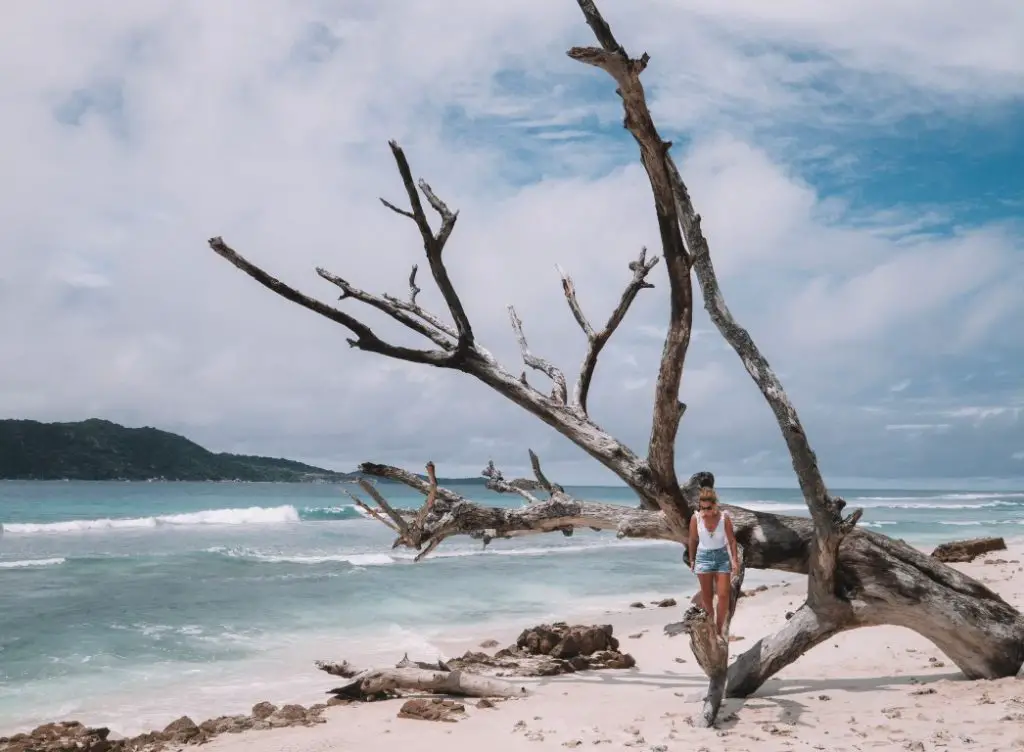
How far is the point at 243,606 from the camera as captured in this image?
13750 mm

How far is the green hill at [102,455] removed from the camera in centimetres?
9406

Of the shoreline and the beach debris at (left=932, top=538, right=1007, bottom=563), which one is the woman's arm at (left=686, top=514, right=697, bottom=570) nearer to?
the shoreline

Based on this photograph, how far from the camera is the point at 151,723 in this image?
7422 mm

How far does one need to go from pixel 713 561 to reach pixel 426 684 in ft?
8.42

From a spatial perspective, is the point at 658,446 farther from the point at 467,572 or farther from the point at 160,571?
the point at 160,571

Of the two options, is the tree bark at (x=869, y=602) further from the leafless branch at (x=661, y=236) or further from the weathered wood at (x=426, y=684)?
the weathered wood at (x=426, y=684)

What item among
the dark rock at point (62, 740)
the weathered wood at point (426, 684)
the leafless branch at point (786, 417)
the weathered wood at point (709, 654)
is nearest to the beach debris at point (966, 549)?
the leafless branch at point (786, 417)

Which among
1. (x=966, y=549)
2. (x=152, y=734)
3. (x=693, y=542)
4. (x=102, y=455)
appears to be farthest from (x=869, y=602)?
(x=102, y=455)

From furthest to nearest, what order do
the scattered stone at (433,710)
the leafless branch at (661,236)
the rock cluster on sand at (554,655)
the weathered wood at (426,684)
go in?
1. the rock cluster on sand at (554,655)
2. the weathered wood at (426,684)
3. the scattered stone at (433,710)
4. the leafless branch at (661,236)

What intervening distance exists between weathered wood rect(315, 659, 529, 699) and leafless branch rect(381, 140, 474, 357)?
108 inches

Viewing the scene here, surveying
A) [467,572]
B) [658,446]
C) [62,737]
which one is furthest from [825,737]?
[467,572]

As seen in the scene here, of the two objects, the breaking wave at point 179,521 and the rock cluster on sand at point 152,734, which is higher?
the rock cluster on sand at point 152,734

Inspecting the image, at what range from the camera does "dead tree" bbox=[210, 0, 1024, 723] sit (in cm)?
567

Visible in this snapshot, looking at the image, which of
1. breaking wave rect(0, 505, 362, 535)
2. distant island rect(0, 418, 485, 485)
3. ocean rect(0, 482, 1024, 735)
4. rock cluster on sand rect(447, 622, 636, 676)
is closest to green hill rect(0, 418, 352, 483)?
distant island rect(0, 418, 485, 485)
